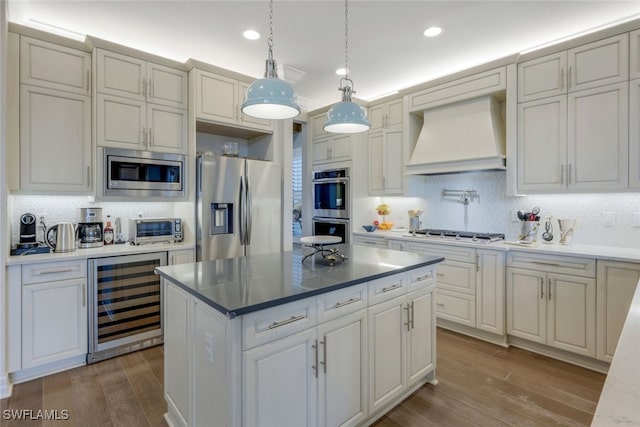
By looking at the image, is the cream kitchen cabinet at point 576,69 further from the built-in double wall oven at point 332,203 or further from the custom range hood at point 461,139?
the built-in double wall oven at point 332,203

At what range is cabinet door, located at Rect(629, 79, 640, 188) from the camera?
2562mm

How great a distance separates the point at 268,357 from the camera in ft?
4.73

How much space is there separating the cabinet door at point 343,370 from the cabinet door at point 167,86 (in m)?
2.86

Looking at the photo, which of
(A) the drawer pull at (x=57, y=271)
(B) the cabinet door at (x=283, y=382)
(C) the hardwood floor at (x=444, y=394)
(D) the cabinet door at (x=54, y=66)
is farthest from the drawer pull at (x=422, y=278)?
(D) the cabinet door at (x=54, y=66)

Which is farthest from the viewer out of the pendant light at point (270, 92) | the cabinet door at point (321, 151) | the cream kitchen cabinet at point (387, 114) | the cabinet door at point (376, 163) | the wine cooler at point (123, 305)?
the cabinet door at point (321, 151)

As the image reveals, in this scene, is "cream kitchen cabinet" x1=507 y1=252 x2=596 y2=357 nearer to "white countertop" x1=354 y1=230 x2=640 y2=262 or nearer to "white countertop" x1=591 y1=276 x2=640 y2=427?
"white countertop" x1=354 y1=230 x2=640 y2=262

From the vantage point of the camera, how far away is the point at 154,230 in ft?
10.7

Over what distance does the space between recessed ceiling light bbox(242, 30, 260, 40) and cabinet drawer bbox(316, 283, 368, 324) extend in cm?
251

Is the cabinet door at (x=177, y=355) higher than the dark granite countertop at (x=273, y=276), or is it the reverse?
the dark granite countertop at (x=273, y=276)

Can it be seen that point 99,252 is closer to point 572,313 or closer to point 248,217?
point 248,217

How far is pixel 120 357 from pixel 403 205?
3705mm

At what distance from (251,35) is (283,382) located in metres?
2.94

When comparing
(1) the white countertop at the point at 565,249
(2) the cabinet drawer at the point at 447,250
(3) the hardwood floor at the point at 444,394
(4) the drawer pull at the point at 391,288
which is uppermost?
(1) the white countertop at the point at 565,249

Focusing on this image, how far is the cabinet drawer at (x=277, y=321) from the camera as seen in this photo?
1372 mm
